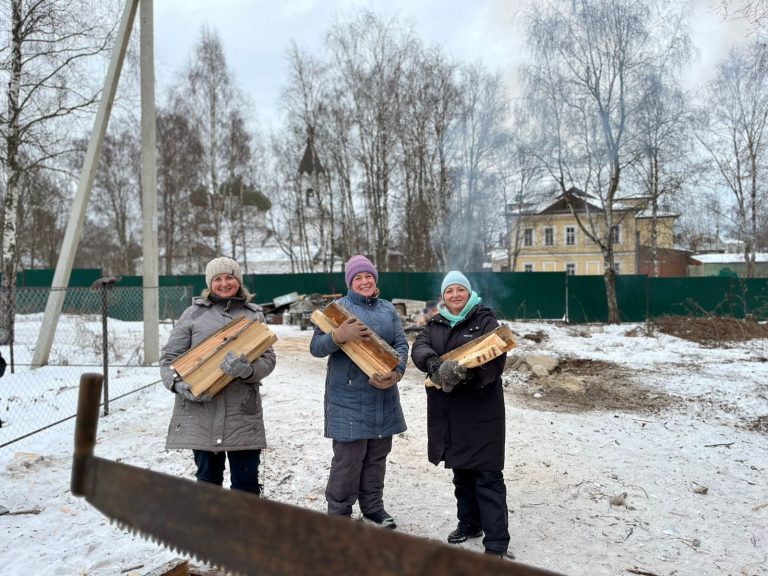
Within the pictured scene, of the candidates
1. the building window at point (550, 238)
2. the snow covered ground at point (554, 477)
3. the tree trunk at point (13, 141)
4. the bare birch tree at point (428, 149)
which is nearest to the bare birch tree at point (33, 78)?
the tree trunk at point (13, 141)

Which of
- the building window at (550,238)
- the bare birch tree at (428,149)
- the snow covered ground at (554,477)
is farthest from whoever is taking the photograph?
the building window at (550,238)

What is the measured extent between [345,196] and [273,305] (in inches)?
299

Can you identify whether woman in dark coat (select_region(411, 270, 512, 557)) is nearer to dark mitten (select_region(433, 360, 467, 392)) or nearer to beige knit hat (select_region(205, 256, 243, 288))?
dark mitten (select_region(433, 360, 467, 392))

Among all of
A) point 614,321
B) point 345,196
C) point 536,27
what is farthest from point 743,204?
point 345,196

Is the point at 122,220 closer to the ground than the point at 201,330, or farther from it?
farther from it

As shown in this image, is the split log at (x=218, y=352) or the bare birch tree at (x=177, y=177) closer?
the split log at (x=218, y=352)

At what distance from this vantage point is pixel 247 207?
97.9 ft

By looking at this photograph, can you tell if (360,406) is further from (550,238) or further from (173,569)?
(550,238)

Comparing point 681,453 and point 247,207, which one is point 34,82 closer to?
point 681,453

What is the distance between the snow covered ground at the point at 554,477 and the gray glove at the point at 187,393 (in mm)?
936

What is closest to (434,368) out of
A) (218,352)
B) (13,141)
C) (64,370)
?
(218,352)

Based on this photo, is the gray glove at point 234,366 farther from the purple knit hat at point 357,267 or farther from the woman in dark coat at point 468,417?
the woman in dark coat at point 468,417

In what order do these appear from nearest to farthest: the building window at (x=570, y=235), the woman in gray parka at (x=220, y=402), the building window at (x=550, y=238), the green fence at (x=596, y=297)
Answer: the woman in gray parka at (x=220, y=402), the green fence at (x=596, y=297), the building window at (x=570, y=235), the building window at (x=550, y=238)

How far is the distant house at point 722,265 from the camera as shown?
3659 centimetres
